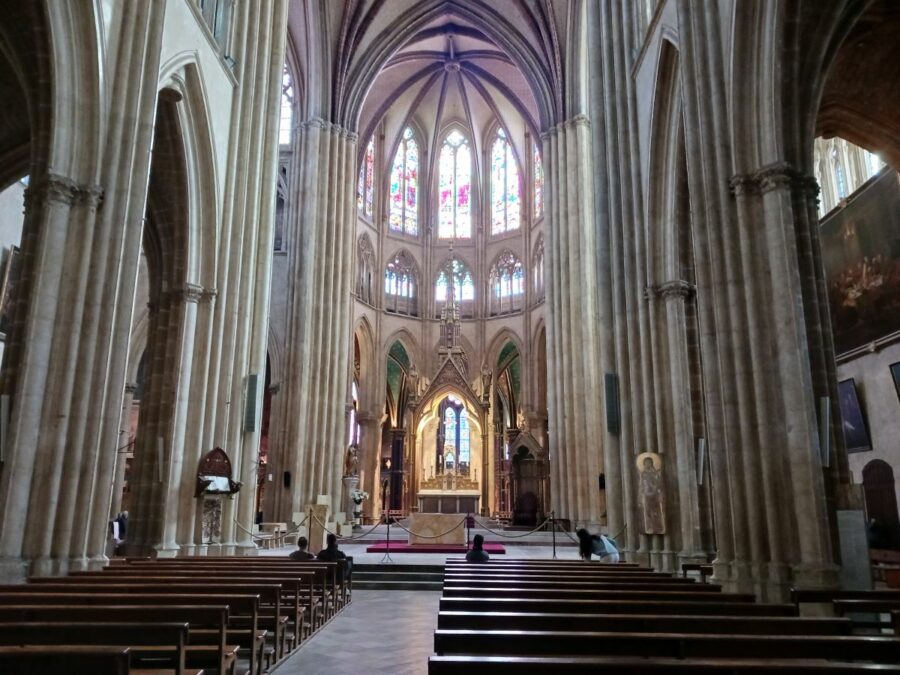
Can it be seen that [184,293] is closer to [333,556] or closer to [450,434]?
[333,556]

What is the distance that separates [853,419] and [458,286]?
89.5 ft

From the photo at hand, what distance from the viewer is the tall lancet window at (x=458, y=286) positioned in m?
41.9

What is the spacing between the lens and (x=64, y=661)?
3.31 m

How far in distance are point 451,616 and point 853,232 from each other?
1643 centimetres

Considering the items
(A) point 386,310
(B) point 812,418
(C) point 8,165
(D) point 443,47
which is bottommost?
(B) point 812,418

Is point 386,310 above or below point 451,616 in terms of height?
above

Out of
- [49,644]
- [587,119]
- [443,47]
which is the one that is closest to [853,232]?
[587,119]

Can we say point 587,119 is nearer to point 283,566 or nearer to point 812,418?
point 812,418

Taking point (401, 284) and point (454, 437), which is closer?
point (454, 437)

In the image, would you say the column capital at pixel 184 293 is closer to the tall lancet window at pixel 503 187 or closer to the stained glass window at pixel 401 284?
the stained glass window at pixel 401 284

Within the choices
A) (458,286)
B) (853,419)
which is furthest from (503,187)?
(853,419)

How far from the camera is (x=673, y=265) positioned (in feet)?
46.6

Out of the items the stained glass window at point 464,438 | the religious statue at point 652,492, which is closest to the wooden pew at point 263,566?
the religious statue at point 652,492

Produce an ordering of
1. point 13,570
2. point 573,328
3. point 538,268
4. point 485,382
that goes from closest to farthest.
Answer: point 13,570 → point 573,328 → point 485,382 → point 538,268
